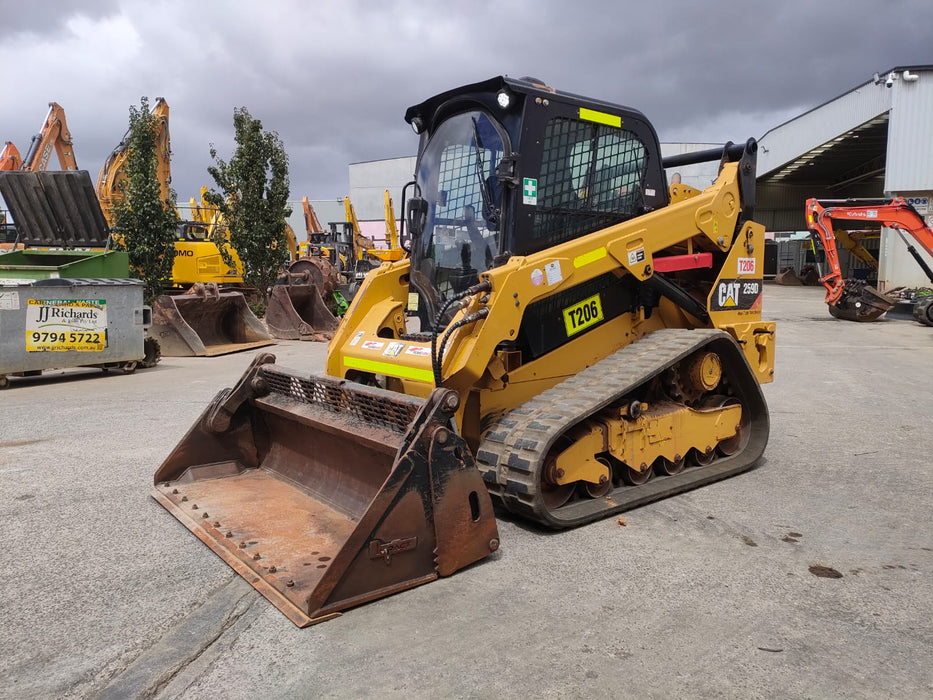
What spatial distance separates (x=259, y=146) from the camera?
731 inches

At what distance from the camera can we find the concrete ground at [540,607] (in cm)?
288

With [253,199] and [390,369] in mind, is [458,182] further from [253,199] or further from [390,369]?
[253,199]

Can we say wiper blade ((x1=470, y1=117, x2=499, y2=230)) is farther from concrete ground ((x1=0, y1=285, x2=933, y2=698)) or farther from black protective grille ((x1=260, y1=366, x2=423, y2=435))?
concrete ground ((x1=0, y1=285, x2=933, y2=698))

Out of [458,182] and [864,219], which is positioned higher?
[458,182]

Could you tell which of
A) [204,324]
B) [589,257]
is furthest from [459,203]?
[204,324]

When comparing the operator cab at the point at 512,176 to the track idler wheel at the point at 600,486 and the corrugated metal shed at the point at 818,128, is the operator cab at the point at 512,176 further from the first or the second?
the corrugated metal shed at the point at 818,128

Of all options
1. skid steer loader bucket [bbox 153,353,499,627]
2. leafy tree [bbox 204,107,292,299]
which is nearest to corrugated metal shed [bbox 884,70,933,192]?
leafy tree [bbox 204,107,292,299]

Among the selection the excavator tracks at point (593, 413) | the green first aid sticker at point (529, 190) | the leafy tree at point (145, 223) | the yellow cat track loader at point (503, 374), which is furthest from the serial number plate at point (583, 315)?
the leafy tree at point (145, 223)

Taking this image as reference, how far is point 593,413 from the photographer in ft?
15.1

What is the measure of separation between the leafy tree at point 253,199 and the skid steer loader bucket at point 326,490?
45.1ft

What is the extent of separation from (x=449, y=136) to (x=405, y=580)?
10.3 feet

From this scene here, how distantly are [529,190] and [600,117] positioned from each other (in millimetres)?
890

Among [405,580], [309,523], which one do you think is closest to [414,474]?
[405,580]

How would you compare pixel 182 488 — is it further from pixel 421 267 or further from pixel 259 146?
pixel 259 146
